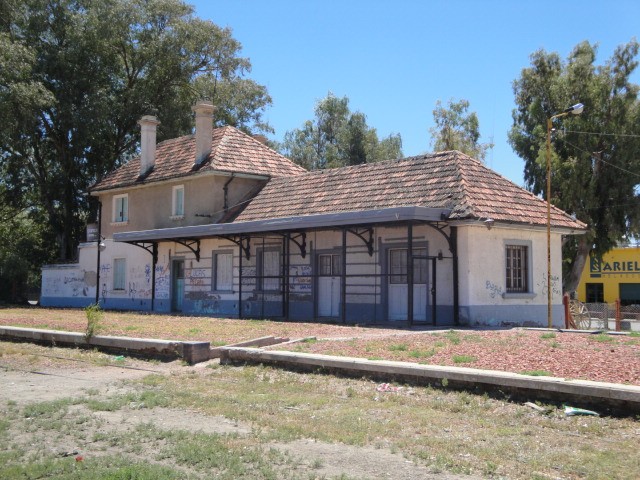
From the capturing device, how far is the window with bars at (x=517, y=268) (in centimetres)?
2119

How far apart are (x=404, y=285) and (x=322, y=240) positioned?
11.3 ft

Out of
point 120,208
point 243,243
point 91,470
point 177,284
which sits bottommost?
point 91,470

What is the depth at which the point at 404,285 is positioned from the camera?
834 inches

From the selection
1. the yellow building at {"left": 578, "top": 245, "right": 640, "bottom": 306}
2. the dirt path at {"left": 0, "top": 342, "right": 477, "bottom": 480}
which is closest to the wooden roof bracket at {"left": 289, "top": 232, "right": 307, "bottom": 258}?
the dirt path at {"left": 0, "top": 342, "right": 477, "bottom": 480}

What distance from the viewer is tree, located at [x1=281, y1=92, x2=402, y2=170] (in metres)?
54.3

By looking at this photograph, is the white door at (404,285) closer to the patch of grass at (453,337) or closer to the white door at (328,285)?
the white door at (328,285)

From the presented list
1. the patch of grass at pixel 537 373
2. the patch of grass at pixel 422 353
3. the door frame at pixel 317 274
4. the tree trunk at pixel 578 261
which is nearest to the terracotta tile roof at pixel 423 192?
the door frame at pixel 317 274

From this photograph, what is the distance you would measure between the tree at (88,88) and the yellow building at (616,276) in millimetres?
23433

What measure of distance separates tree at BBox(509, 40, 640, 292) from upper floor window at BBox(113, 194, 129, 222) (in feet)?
63.2

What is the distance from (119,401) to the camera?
962 cm

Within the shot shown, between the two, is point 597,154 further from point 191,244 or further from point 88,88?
point 88,88

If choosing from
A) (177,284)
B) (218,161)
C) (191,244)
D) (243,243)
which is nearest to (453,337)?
(243,243)

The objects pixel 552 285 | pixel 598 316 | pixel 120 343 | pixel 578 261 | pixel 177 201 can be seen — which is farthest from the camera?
pixel 578 261

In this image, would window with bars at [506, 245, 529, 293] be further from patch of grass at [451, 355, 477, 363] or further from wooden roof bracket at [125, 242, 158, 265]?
wooden roof bracket at [125, 242, 158, 265]
